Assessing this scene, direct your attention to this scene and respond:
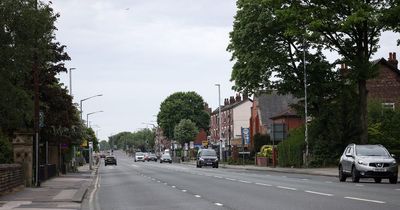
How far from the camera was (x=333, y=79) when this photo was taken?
2029 inches

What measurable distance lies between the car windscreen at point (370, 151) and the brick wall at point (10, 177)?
47.5ft

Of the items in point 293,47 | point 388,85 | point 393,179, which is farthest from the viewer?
point 388,85

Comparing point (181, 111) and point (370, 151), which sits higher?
point (181, 111)

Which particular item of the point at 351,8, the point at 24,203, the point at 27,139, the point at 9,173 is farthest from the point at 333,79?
the point at 24,203

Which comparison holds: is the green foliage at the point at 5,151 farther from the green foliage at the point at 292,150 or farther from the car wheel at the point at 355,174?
the green foliage at the point at 292,150

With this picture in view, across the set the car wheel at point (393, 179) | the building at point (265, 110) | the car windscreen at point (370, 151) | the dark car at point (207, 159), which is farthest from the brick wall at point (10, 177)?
the building at point (265, 110)

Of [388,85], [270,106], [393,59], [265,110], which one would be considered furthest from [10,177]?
[270,106]

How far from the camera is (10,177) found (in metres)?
24.1

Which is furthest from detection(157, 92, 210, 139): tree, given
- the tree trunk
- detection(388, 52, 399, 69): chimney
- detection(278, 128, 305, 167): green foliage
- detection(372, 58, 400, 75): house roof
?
the tree trunk

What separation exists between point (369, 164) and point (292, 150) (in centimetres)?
2722

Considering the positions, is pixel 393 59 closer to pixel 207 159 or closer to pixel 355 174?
pixel 207 159

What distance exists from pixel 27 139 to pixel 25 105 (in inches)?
199

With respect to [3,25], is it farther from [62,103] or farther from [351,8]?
[351,8]

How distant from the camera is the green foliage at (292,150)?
5372 centimetres
